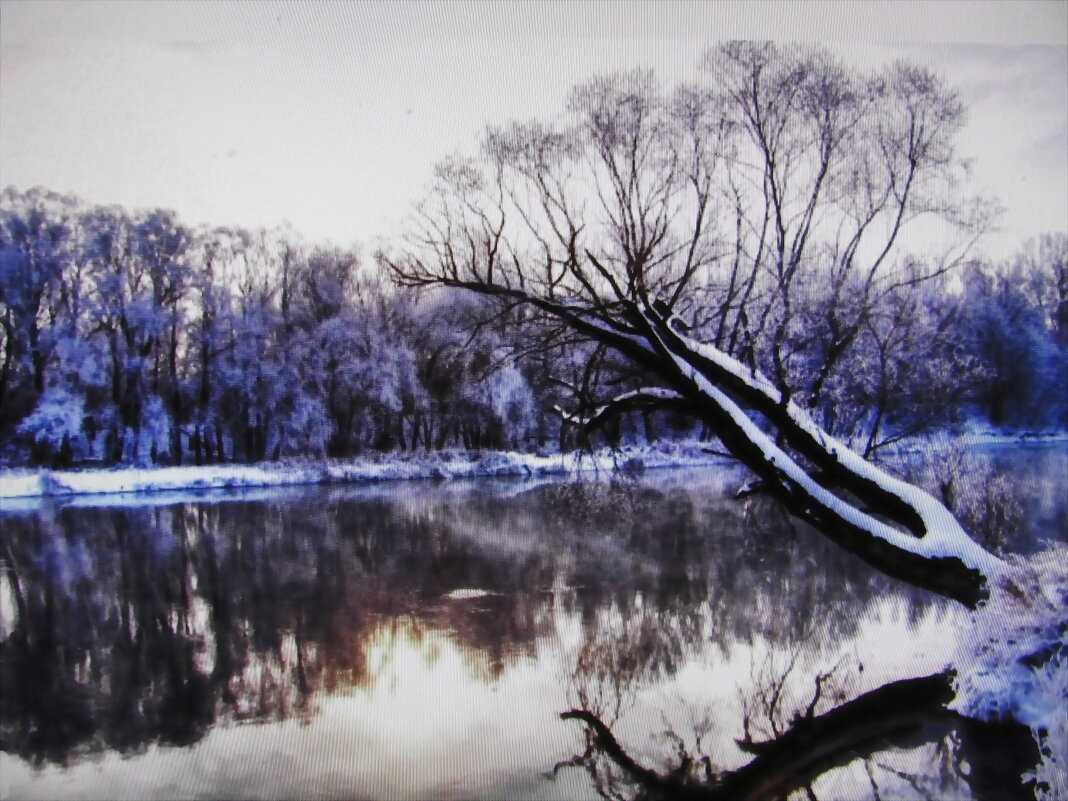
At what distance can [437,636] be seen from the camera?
12.2ft

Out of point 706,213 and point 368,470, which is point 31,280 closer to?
point 368,470

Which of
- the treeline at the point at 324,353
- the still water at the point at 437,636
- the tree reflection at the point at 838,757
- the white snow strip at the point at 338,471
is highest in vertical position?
the treeline at the point at 324,353

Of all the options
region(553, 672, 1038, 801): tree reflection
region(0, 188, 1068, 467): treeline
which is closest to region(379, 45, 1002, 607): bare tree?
region(0, 188, 1068, 467): treeline

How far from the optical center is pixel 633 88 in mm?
4336

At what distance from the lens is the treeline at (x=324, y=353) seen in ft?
15.1

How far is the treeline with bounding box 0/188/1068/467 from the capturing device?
4602 millimetres

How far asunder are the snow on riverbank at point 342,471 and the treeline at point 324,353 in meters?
0.12

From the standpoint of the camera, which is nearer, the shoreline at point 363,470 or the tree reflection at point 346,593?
the tree reflection at point 346,593

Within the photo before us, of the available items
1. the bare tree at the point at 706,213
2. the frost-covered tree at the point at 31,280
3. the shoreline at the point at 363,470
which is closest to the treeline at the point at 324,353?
the frost-covered tree at the point at 31,280

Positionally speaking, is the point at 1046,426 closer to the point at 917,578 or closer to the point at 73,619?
the point at 917,578

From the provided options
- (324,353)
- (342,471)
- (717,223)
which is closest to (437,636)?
(342,471)

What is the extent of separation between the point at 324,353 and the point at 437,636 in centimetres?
235

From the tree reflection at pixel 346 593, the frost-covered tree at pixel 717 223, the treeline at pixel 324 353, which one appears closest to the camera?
the tree reflection at pixel 346 593

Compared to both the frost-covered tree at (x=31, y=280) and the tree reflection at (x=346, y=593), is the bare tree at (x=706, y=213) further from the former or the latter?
the frost-covered tree at (x=31, y=280)
